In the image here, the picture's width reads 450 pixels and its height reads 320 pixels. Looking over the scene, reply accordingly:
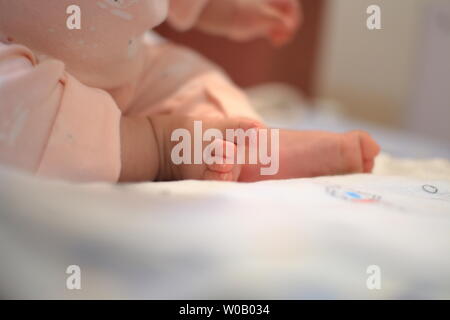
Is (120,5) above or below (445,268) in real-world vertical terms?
above

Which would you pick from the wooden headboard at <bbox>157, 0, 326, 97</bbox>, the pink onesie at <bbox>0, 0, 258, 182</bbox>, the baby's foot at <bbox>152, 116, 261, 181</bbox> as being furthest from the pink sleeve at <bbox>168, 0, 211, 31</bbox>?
the wooden headboard at <bbox>157, 0, 326, 97</bbox>

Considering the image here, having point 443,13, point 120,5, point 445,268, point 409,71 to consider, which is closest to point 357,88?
point 409,71

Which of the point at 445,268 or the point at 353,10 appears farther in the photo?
the point at 353,10

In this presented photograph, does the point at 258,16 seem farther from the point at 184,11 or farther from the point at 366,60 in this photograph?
the point at 366,60

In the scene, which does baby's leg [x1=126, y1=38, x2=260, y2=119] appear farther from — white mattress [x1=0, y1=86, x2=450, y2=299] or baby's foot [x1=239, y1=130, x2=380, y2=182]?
white mattress [x1=0, y1=86, x2=450, y2=299]

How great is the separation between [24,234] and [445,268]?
284mm

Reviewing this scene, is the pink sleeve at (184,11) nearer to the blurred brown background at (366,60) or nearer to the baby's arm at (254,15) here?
the baby's arm at (254,15)

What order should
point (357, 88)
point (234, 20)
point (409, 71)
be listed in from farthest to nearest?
point (357, 88)
point (409, 71)
point (234, 20)

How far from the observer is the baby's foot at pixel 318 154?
52cm

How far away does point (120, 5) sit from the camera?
545 mm

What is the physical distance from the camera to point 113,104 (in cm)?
47

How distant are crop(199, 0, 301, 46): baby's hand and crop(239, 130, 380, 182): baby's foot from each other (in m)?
0.37

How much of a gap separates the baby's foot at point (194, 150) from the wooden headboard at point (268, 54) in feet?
2.57
